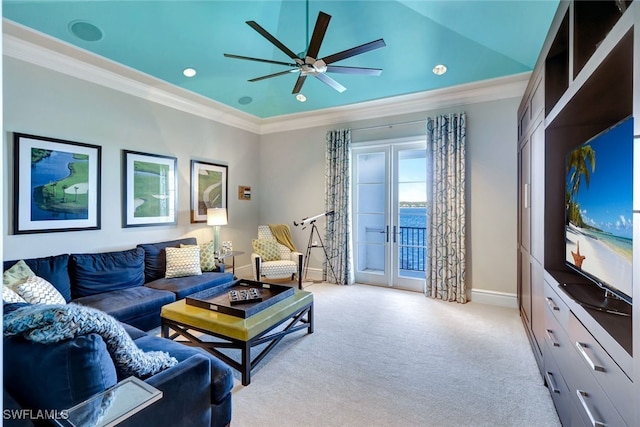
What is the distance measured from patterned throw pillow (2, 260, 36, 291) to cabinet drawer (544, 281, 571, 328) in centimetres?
390

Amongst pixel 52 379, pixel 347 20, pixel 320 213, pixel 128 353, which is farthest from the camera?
pixel 320 213

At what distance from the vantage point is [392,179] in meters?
5.04

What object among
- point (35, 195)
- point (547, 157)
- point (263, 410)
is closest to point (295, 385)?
point (263, 410)

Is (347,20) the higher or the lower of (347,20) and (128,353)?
the higher

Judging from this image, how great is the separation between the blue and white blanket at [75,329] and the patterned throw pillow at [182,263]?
250cm

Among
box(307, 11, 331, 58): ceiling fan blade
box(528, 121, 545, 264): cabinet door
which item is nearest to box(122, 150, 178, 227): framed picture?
box(307, 11, 331, 58): ceiling fan blade

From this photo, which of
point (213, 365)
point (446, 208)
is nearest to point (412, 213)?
point (446, 208)

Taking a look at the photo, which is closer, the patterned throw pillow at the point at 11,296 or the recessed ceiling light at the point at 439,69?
the patterned throw pillow at the point at 11,296

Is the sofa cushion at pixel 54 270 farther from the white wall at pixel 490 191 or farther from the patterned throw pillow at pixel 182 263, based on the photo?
the white wall at pixel 490 191

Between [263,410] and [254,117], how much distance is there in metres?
4.73

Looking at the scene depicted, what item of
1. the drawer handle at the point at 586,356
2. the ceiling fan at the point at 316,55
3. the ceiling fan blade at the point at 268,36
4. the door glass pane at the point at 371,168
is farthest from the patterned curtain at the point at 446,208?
the drawer handle at the point at 586,356

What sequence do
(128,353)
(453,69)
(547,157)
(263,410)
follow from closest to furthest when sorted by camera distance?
(128,353), (263,410), (547,157), (453,69)

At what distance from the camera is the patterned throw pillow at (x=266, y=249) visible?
5152 mm

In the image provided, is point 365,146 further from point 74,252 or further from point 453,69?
point 74,252
